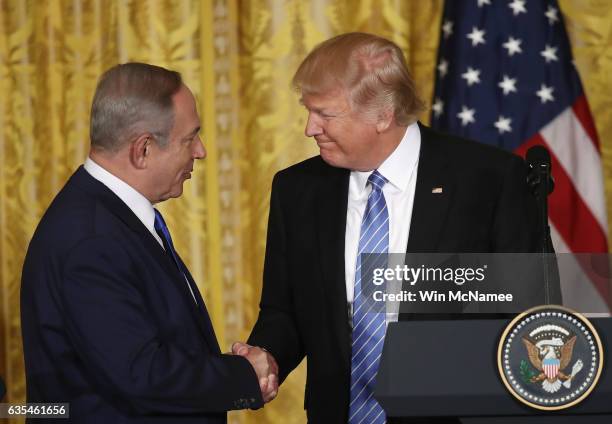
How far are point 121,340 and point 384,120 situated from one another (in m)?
1.06

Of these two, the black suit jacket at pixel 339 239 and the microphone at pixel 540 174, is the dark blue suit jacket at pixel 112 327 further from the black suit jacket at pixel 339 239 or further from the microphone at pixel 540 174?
the microphone at pixel 540 174

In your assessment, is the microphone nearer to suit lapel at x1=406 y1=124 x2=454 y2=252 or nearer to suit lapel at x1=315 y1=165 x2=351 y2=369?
suit lapel at x1=406 y1=124 x2=454 y2=252

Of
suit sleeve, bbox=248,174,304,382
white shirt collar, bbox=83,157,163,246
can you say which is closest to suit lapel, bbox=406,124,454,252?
suit sleeve, bbox=248,174,304,382

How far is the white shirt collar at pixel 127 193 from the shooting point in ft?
7.65

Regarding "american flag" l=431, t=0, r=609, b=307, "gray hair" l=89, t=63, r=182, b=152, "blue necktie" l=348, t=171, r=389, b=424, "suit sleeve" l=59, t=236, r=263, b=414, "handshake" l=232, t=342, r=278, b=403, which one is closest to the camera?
"suit sleeve" l=59, t=236, r=263, b=414

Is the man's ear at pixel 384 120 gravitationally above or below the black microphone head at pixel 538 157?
above

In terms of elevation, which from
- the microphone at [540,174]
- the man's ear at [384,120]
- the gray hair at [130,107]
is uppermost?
the gray hair at [130,107]

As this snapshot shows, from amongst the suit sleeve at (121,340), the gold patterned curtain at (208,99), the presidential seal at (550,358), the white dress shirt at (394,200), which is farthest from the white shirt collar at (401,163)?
the gold patterned curtain at (208,99)

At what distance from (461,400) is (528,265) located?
0.94m

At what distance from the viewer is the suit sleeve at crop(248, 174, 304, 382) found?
2754mm

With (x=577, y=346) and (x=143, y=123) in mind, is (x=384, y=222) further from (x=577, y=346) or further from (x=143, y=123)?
(x=577, y=346)

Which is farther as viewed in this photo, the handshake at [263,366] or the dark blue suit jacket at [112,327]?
the handshake at [263,366]

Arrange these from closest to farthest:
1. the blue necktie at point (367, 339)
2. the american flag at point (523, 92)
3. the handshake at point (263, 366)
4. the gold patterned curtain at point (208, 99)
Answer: the handshake at point (263, 366) < the blue necktie at point (367, 339) < the american flag at point (523, 92) < the gold patterned curtain at point (208, 99)

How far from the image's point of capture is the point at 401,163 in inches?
108
